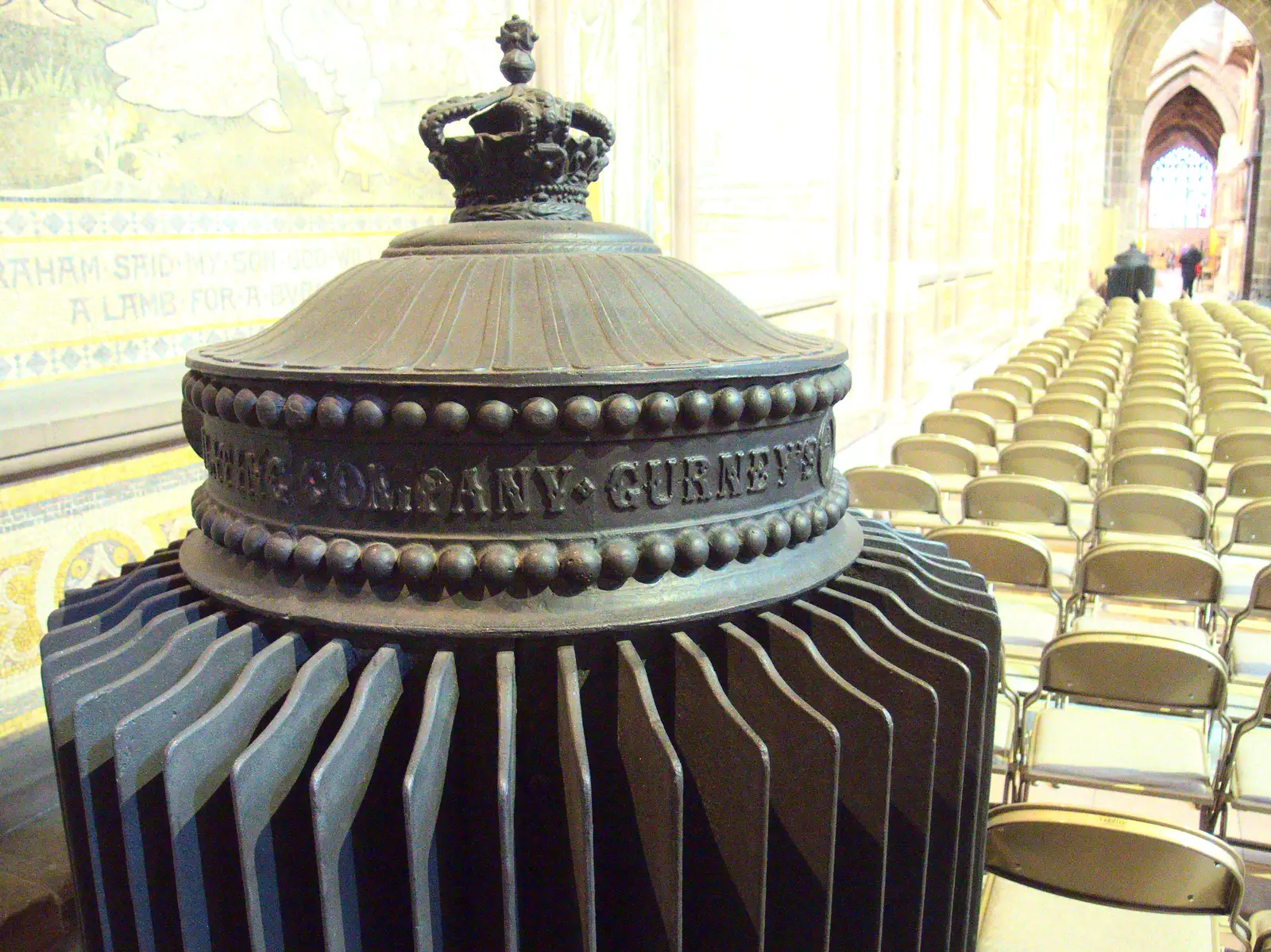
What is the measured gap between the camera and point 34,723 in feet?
7.71

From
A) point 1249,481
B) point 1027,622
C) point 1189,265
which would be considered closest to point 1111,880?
point 1027,622

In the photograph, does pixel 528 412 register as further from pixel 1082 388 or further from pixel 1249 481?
pixel 1082 388

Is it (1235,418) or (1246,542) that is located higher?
(1235,418)

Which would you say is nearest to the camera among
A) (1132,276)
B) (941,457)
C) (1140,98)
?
(941,457)

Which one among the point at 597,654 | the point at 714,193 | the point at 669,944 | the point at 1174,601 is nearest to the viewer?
the point at 669,944

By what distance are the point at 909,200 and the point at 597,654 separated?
30.9 feet

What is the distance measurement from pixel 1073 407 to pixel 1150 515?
2735 mm

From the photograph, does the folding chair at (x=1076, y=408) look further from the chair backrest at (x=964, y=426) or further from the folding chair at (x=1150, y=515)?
the folding chair at (x=1150, y=515)

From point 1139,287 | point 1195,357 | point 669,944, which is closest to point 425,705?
point 669,944

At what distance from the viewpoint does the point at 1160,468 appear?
5.71m

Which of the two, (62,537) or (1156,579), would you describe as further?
(1156,579)

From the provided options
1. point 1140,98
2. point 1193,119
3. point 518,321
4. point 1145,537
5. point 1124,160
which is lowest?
point 1145,537

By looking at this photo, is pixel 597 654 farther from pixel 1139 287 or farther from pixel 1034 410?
pixel 1139 287

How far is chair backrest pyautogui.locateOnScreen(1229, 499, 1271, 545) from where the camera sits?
184 inches
